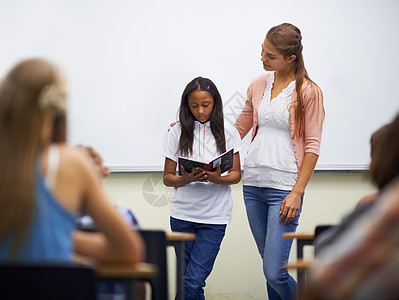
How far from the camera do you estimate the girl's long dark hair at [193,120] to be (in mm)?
3148

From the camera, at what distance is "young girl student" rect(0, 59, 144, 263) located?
139 cm

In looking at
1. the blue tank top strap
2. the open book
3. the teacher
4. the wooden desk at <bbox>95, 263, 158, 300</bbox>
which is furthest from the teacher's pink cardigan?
the blue tank top strap

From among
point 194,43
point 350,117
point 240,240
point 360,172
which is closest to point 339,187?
point 360,172

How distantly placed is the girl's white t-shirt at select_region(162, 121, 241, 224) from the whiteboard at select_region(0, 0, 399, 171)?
718 mm

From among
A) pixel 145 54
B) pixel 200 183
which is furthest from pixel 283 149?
pixel 145 54

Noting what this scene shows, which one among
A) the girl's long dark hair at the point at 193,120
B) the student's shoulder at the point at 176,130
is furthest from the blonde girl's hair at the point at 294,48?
the student's shoulder at the point at 176,130

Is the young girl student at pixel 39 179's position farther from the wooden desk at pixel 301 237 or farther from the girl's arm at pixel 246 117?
the girl's arm at pixel 246 117

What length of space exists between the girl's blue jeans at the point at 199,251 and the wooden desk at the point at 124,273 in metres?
1.56

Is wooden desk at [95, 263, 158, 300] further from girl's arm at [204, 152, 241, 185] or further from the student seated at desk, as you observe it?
girl's arm at [204, 152, 241, 185]

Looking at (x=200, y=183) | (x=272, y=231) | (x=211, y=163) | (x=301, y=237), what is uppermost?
(x=211, y=163)

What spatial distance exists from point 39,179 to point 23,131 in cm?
13

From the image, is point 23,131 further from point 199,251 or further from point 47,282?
point 199,251

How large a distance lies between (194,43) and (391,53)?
1405 mm

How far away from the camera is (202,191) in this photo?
3100 millimetres
